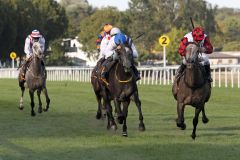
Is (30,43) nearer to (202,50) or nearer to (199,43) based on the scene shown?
(199,43)

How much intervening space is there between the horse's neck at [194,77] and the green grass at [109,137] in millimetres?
1080

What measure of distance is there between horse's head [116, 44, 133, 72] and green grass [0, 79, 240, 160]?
1.43 m

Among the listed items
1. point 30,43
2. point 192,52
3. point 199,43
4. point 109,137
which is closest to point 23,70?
point 30,43

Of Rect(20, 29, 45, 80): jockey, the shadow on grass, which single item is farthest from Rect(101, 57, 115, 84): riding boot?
Rect(20, 29, 45, 80): jockey

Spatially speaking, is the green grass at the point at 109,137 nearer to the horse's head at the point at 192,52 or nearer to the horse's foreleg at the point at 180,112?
the horse's foreleg at the point at 180,112

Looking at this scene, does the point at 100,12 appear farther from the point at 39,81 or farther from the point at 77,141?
the point at 77,141

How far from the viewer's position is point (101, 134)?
14.6 metres

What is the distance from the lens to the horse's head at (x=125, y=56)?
558 inches

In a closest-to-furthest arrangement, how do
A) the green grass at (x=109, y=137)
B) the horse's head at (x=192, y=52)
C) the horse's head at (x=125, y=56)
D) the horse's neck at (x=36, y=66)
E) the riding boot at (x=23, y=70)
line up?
1. the green grass at (x=109, y=137)
2. the horse's head at (x=192, y=52)
3. the horse's head at (x=125, y=56)
4. the horse's neck at (x=36, y=66)
5. the riding boot at (x=23, y=70)

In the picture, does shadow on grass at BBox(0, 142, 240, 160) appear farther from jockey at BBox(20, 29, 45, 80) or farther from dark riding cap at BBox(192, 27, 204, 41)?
jockey at BBox(20, 29, 45, 80)

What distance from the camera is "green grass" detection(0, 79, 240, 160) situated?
11359mm

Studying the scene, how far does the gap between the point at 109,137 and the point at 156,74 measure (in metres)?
28.9

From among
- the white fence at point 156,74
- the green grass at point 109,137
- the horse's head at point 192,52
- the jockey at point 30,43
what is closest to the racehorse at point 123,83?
the green grass at point 109,137

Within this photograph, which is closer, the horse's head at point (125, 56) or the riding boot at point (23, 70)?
the horse's head at point (125, 56)
